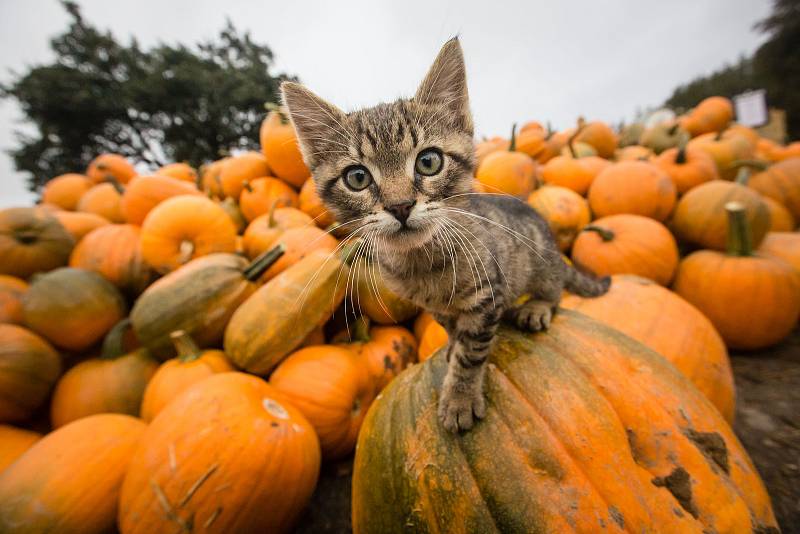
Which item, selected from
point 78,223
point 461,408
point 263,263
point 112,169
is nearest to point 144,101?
point 112,169

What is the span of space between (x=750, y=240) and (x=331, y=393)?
118 inches

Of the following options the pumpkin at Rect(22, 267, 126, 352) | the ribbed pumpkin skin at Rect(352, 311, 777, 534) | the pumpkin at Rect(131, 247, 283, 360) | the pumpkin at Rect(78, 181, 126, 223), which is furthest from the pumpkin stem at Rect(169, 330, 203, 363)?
the pumpkin at Rect(78, 181, 126, 223)

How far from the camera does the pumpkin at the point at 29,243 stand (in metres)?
2.37

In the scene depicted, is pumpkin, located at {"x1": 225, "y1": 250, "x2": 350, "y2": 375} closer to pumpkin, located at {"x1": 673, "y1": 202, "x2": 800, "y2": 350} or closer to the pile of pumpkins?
the pile of pumpkins

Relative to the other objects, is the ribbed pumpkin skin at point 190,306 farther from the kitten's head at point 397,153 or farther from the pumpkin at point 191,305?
the kitten's head at point 397,153

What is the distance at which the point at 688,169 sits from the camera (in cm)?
304

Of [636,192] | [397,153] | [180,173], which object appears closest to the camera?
[397,153]

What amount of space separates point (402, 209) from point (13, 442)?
8.01 feet

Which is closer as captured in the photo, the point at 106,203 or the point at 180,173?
the point at 106,203

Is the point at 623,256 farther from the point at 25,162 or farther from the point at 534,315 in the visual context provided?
the point at 25,162

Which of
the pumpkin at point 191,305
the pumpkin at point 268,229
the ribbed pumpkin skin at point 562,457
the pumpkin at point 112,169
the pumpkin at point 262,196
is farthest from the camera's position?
the pumpkin at point 112,169

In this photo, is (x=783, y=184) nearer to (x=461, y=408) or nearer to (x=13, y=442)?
(x=461, y=408)

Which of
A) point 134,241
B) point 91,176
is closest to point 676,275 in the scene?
point 134,241

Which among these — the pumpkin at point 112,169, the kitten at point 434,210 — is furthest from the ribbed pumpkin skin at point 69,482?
the pumpkin at point 112,169
